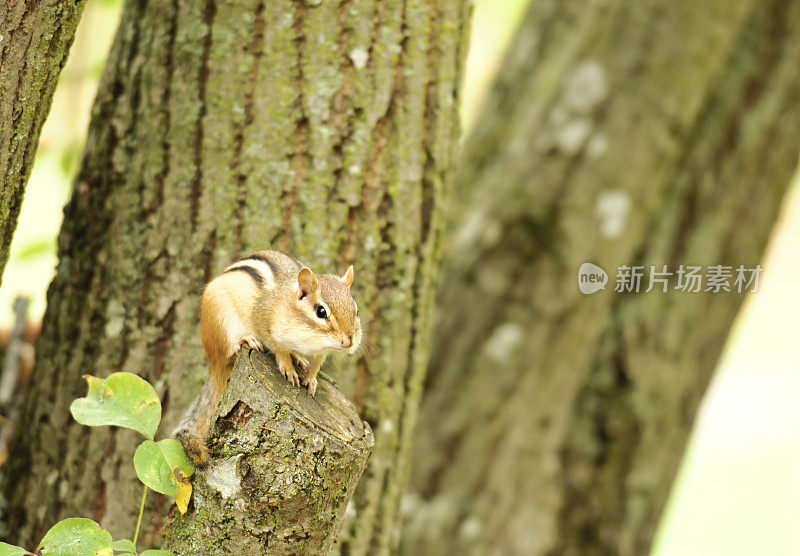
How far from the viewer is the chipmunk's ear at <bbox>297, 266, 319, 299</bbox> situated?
1738 millimetres

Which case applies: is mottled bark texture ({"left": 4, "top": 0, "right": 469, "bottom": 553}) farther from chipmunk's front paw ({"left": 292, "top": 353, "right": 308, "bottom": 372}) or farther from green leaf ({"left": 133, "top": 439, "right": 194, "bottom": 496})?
green leaf ({"left": 133, "top": 439, "right": 194, "bottom": 496})

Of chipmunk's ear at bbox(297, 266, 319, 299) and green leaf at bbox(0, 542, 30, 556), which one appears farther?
chipmunk's ear at bbox(297, 266, 319, 299)

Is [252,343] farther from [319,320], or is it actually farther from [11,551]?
[11,551]

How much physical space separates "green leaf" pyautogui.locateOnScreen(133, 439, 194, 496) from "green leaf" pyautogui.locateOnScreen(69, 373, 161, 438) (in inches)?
1.7

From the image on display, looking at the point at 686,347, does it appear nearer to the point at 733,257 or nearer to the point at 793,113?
the point at 733,257

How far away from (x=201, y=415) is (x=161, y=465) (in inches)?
10.3

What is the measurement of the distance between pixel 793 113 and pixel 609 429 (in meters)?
1.74

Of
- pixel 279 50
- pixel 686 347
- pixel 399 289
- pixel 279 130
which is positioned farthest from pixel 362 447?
pixel 686 347

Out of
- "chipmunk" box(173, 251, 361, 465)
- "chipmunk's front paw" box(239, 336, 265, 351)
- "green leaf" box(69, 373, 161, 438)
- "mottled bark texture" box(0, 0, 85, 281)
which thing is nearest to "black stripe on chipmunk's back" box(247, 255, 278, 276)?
"chipmunk" box(173, 251, 361, 465)

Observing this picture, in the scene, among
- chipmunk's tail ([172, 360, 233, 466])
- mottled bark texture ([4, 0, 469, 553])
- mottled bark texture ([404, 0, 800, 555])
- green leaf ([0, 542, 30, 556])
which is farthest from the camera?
mottled bark texture ([404, 0, 800, 555])

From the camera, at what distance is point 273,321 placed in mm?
1785

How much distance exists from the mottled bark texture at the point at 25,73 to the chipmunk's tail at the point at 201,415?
0.60 meters

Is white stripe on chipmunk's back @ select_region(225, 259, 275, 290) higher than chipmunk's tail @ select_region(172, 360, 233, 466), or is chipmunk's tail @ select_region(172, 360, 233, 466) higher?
white stripe on chipmunk's back @ select_region(225, 259, 275, 290)

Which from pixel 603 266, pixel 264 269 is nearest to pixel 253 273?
pixel 264 269
